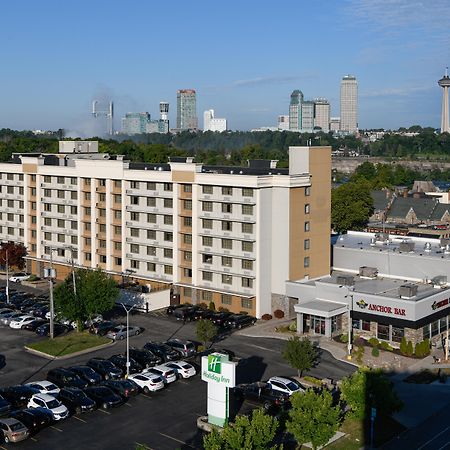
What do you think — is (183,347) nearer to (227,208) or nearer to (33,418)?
(33,418)

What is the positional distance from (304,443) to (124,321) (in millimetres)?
35694

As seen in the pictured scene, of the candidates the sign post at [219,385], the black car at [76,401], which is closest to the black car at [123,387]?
the black car at [76,401]

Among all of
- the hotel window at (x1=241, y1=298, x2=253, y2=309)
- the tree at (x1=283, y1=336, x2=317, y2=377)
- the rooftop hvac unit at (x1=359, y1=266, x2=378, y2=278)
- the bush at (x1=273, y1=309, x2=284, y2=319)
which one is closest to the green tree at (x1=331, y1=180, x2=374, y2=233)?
the rooftop hvac unit at (x1=359, y1=266, x2=378, y2=278)

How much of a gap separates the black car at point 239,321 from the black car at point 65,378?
20.7 meters

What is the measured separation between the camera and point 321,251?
78.2 m

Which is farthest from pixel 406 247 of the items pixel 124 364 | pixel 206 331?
pixel 124 364

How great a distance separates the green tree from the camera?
12094 cm

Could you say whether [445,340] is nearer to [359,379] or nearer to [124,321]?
[359,379]

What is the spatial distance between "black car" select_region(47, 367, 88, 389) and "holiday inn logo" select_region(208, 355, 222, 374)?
12.6 meters

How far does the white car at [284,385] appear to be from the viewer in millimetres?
50062

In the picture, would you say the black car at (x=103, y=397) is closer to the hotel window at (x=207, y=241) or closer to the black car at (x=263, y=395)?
the black car at (x=263, y=395)

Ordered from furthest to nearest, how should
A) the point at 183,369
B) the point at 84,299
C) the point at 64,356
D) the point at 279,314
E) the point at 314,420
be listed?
the point at 279,314 < the point at 84,299 < the point at 64,356 < the point at 183,369 < the point at 314,420

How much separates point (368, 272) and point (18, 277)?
148 ft

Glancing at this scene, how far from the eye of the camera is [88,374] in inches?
2125
